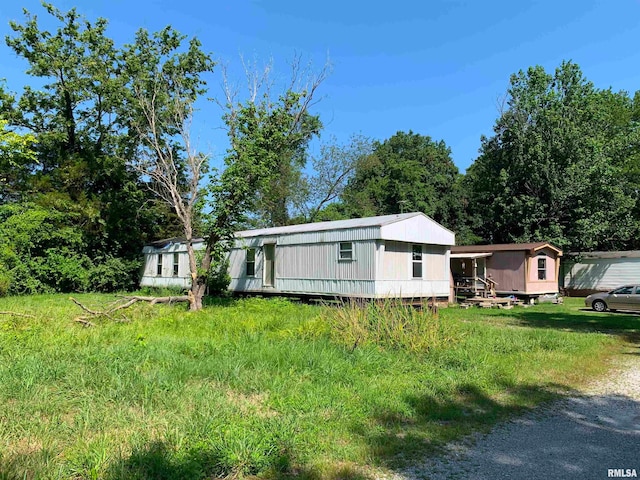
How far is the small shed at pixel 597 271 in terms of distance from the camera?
25359 mm

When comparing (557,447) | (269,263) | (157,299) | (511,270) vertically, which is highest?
(269,263)

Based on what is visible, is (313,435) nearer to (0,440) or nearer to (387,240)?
(0,440)

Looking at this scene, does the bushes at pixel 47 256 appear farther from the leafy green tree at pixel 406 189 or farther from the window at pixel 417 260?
the leafy green tree at pixel 406 189

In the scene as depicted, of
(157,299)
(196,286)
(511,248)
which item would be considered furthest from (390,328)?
(511,248)

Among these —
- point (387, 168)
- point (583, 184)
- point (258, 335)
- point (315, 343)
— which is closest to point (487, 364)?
point (315, 343)

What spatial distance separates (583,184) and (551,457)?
26.4 metres

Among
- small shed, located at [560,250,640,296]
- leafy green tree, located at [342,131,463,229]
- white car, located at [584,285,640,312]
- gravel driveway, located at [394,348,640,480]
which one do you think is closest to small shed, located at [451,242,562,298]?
white car, located at [584,285,640,312]

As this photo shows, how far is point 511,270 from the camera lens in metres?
21.8

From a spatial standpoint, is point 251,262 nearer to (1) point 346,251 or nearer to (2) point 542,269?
(1) point 346,251

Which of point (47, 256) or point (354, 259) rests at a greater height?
point (47, 256)

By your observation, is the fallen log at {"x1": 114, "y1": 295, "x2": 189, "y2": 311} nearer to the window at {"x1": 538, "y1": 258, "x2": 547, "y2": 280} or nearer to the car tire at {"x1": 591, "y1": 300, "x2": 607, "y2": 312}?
Result: the car tire at {"x1": 591, "y1": 300, "x2": 607, "y2": 312}

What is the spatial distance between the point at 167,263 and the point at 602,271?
24108 mm

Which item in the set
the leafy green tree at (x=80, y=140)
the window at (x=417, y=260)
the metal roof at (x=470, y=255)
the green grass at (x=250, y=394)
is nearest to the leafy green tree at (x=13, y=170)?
the leafy green tree at (x=80, y=140)

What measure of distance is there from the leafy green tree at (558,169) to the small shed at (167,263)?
62.7 ft
